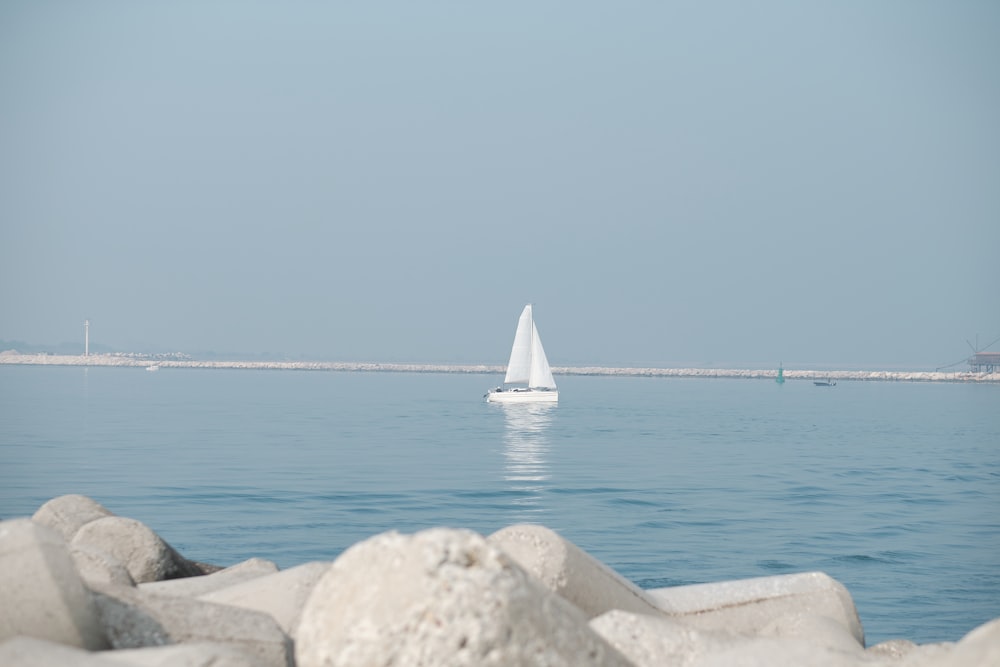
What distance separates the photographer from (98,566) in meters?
7.53

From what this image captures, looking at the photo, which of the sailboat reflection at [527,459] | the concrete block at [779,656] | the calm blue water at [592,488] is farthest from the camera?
the sailboat reflection at [527,459]

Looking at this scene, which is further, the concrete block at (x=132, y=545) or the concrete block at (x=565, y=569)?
the concrete block at (x=132, y=545)

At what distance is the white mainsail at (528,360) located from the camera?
73500 millimetres

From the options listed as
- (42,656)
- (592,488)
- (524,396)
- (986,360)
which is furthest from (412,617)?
(986,360)

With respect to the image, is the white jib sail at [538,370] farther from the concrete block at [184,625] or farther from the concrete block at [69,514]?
the concrete block at [184,625]

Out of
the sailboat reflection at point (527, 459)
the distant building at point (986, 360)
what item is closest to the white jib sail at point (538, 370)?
the sailboat reflection at point (527, 459)

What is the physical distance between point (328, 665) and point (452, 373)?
17551 cm

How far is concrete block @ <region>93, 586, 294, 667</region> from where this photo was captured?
19.0 ft

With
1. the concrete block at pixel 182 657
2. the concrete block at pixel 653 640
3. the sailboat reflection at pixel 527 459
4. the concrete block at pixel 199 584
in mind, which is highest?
the concrete block at pixel 182 657

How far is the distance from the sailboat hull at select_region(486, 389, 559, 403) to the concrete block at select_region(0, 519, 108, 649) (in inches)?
2651

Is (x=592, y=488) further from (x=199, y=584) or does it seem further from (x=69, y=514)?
(x=199, y=584)

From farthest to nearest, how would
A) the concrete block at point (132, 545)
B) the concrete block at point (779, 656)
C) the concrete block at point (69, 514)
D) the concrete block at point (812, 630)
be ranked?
1. the concrete block at point (69, 514)
2. the concrete block at point (132, 545)
3. the concrete block at point (812, 630)
4. the concrete block at point (779, 656)

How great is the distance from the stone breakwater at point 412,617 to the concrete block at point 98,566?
0.01 metres

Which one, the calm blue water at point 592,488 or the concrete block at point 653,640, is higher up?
the concrete block at point 653,640
